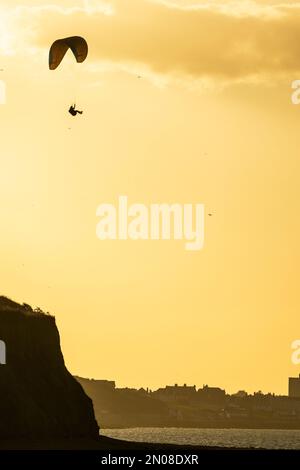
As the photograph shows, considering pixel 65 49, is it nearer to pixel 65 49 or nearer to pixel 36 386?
pixel 65 49

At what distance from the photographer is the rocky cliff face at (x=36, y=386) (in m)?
134

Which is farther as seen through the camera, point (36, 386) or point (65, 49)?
point (36, 386)

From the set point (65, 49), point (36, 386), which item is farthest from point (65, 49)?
point (36, 386)

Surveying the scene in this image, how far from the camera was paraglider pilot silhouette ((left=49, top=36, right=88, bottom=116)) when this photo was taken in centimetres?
11231

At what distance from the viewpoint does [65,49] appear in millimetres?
114750

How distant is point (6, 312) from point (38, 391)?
7.81 meters

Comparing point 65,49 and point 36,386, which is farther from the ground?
point 65,49

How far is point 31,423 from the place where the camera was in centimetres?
13488

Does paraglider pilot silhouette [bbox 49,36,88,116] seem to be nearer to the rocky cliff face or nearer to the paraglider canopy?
the paraglider canopy

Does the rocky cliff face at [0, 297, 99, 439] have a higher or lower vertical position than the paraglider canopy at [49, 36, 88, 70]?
lower

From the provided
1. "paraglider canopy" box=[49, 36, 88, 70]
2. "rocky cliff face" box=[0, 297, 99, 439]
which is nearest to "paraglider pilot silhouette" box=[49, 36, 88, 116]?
"paraglider canopy" box=[49, 36, 88, 70]
